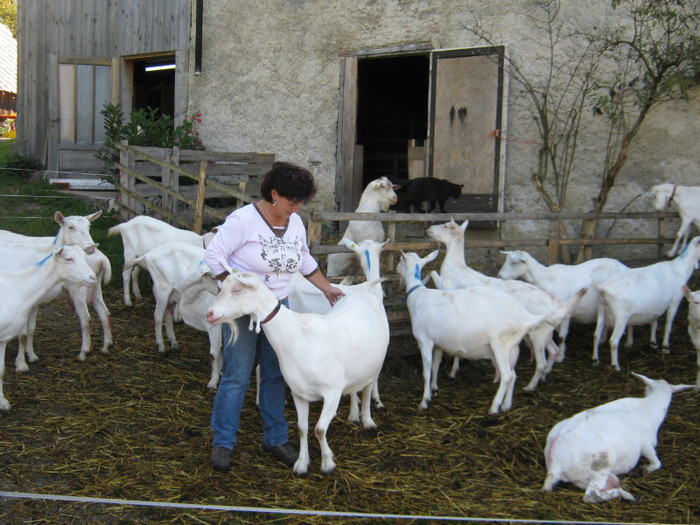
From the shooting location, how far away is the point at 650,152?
9297 mm

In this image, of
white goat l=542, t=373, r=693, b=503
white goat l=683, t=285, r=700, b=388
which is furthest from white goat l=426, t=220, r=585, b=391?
white goat l=542, t=373, r=693, b=503

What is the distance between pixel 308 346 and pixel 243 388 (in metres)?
0.48

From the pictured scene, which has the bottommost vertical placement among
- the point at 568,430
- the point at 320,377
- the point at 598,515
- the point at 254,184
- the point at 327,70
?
the point at 598,515

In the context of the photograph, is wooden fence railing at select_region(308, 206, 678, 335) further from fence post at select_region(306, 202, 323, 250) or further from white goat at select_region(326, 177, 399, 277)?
white goat at select_region(326, 177, 399, 277)

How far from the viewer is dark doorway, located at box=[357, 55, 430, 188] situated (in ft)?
51.9

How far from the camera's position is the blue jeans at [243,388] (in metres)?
4.19

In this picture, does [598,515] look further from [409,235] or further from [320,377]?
[409,235]

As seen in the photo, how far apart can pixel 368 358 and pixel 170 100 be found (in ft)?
52.4

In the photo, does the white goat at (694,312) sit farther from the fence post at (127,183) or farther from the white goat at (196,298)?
the fence post at (127,183)

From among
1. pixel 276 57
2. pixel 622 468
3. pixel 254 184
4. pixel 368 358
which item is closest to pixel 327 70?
pixel 276 57

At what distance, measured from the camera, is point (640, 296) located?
21.9 feet

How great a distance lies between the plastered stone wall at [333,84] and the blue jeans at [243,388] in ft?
20.8

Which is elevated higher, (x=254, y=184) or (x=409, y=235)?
(x=254, y=184)

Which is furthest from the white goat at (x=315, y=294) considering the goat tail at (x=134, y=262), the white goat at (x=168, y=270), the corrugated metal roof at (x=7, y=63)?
the corrugated metal roof at (x=7, y=63)
